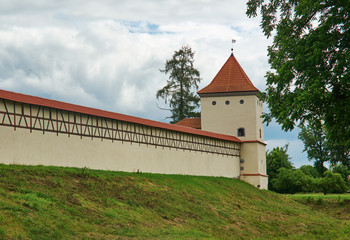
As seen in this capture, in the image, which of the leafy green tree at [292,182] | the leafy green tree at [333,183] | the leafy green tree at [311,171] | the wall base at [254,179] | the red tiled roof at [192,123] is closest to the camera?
the wall base at [254,179]

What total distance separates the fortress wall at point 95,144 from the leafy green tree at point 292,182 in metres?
17.0

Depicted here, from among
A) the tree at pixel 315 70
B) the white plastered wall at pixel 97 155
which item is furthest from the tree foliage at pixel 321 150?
the tree at pixel 315 70

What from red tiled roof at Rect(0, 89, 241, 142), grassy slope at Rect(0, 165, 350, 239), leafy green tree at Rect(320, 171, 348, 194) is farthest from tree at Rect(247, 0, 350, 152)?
leafy green tree at Rect(320, 171, 348, 194)

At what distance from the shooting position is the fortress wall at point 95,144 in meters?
20.6

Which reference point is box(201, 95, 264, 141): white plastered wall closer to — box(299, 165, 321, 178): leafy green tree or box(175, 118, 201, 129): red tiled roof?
box(175, 118, 201, 129): red tiled roof

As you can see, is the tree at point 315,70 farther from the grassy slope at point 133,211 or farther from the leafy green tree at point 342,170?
the leafy green tree at point 342,170

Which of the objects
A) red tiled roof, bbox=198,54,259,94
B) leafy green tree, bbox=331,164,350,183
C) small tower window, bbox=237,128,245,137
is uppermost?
red tiled roof, bbox=198,54,259,94

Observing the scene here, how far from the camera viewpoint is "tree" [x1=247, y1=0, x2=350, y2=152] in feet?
52.8

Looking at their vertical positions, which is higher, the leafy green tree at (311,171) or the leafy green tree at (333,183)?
the leafy green tree at (311,171)

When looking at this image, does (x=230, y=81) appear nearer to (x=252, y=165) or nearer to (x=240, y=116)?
(x=240, y=116)

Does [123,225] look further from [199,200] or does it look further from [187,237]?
[199,200]

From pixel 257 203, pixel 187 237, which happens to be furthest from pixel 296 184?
pixel 187 237

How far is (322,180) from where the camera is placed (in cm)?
5072

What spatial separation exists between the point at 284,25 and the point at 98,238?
9963mm
